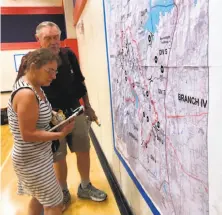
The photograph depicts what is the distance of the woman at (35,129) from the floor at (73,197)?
68cm

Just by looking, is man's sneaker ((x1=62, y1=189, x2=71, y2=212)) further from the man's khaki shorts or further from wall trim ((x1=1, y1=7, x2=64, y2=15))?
wall trim ((x1=1, y1=7, x2=64, y2=15))

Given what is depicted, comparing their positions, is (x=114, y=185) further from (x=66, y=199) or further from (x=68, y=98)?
(x=68, y=98)

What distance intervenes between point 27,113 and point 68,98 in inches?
27.5

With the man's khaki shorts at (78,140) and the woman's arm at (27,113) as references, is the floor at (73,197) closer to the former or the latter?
the man's khaki shorts at (78,140)

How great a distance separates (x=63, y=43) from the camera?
517cm

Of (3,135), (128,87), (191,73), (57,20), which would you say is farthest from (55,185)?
(57,20)

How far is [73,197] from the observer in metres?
2.09

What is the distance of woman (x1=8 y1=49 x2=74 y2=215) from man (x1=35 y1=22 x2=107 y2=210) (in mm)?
409

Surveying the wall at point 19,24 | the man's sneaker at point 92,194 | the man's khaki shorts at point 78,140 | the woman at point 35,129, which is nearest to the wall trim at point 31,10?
the wall at point 19,24

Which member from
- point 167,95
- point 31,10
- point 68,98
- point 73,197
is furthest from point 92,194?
point 31,10

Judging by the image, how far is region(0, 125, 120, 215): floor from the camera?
1.90 m

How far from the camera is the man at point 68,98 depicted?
157cm

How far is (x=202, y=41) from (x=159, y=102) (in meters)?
0.34

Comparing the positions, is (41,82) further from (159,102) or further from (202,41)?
(202,41)
